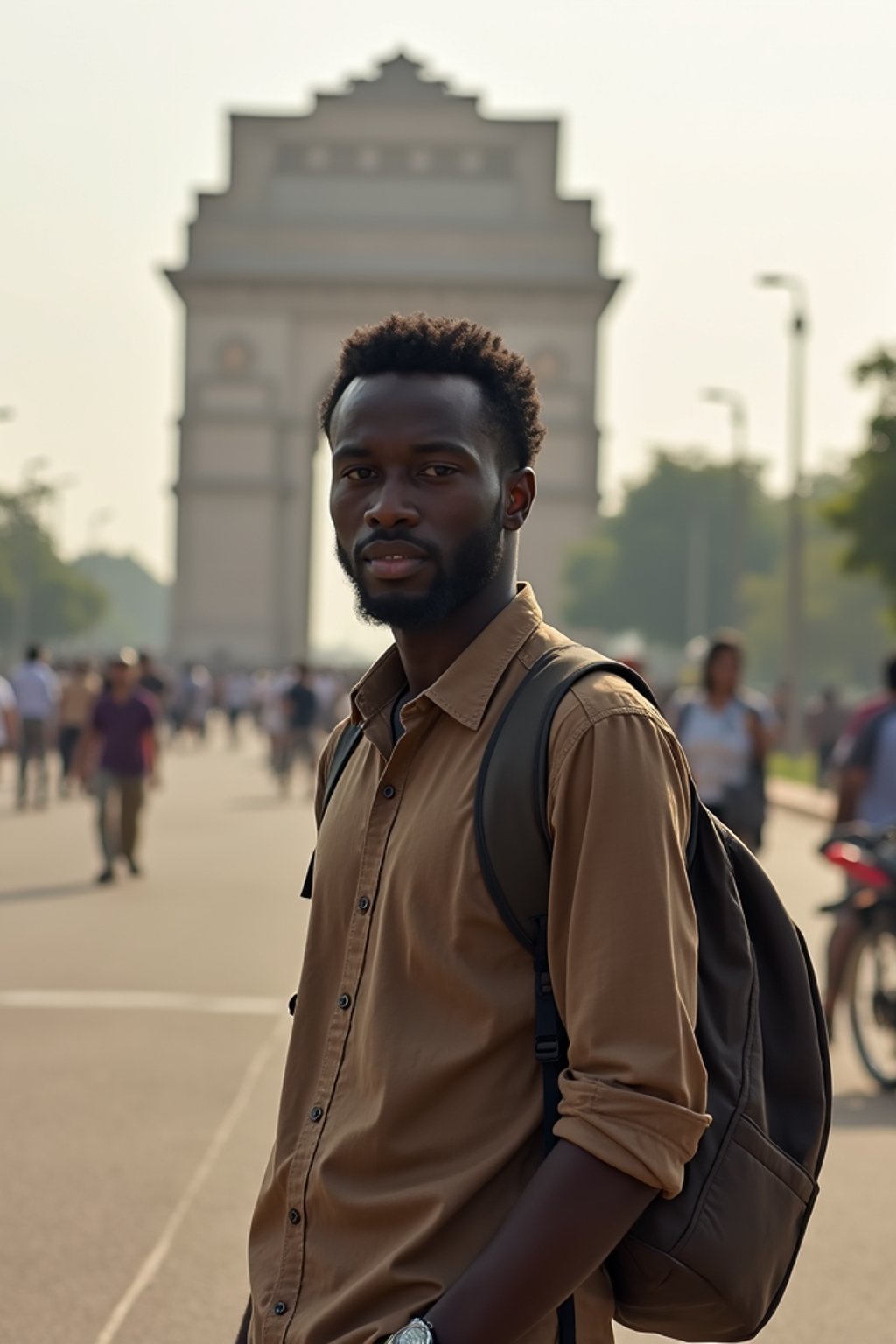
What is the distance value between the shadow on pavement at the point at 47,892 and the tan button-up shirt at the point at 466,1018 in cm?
1187

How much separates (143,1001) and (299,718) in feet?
56.9

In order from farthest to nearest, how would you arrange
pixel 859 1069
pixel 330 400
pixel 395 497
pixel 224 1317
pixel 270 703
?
pixel 270 703, pixel 859 1069, pixel 224 1317, pixel 330 400, pixel 395 497

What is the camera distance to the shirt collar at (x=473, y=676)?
2.36 meters

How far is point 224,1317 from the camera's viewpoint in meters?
5.18

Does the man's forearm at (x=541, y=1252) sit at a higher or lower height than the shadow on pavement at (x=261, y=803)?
higher

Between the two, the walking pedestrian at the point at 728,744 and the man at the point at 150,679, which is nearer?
the walking pedestrian at the point at 728,744

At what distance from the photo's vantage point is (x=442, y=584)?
95.8 inches

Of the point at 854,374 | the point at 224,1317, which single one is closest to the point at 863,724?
the point at 224,1317

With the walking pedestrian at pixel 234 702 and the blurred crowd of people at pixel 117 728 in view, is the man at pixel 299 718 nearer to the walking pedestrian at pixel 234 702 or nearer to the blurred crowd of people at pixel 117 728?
the blurred crowd of people at pixel 117 728

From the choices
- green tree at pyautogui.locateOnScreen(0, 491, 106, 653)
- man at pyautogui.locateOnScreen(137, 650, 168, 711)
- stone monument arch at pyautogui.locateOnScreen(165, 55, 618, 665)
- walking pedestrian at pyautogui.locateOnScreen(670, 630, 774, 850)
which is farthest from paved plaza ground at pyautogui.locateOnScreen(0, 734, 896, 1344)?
green tree at pyautogui.locateOnScreen(0, 491, 106, 653)

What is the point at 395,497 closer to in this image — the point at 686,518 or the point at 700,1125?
the point at 700,1125

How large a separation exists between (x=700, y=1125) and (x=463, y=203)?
7395 centimetres

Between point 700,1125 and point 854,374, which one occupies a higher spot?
point 854,374

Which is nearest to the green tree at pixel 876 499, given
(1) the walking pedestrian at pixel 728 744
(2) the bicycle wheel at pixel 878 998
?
(1) the walking pedestrian at pixel 728 744
